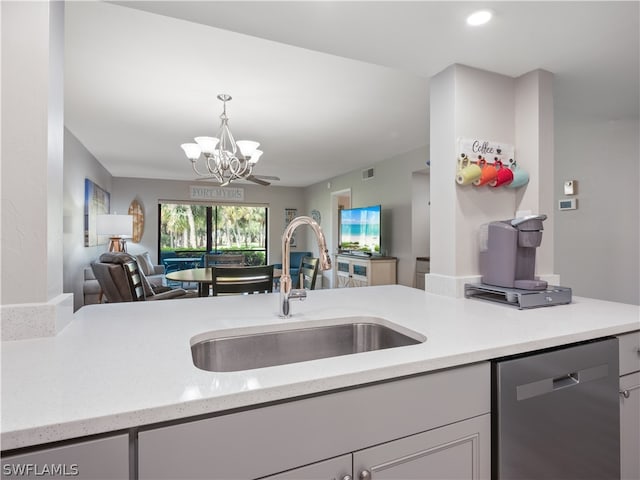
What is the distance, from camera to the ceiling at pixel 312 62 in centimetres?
143

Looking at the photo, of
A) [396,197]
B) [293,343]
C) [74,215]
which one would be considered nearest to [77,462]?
[293,343]

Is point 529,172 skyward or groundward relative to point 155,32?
groundward

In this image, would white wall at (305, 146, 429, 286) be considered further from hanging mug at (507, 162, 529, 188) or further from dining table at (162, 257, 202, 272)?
dining table at (162, 257, 202, 272)

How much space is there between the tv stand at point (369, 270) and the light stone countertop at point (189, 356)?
354 centimetres

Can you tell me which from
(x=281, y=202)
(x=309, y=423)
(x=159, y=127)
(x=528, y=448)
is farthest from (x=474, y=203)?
(x=281, y=202)

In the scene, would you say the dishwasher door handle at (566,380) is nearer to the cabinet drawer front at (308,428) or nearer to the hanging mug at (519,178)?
the cabinet drawer front at (308,428)

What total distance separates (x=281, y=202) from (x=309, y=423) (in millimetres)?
7952

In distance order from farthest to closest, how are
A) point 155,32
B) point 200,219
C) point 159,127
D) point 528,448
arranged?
point 200,219, point 159,127, point 155,32, point 528,448

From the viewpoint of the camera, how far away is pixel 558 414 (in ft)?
3.48

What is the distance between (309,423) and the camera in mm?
745

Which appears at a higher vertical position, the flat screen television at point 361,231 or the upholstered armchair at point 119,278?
the flat screen television at point 361,231

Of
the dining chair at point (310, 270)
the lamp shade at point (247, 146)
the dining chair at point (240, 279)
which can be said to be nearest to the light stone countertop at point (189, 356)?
the dining chair at point (240, 279)

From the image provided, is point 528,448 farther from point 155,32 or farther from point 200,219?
point 200,219

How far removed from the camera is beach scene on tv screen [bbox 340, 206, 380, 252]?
5353 mm
